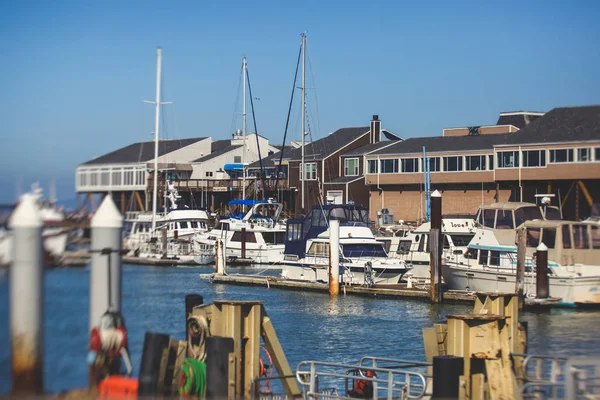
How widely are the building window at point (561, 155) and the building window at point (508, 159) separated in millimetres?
5256

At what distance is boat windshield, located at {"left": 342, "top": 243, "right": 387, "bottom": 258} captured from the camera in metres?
42.1

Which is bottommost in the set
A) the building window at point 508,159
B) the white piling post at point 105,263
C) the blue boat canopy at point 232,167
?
the white piling post at point 105,263

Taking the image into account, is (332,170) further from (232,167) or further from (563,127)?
(563,127)

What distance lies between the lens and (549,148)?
53.7m

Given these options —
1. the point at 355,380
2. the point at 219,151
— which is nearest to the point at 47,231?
the point at 355,380

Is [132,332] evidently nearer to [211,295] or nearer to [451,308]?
[451,308]

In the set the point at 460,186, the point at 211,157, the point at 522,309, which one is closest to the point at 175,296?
the point at 522,309

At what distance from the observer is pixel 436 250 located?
35.0 meters

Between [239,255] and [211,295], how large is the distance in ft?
72.3

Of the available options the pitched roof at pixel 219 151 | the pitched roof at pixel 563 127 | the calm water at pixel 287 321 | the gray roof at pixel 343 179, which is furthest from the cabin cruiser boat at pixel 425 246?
the pitched roof at pixel 219 151

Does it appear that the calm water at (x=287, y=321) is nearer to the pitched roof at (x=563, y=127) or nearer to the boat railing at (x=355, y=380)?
the boat railing at (x=355, y=380)

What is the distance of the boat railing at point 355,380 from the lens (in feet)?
48.3

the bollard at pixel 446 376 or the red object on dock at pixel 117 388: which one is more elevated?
the red object on dock at pixel 117 388

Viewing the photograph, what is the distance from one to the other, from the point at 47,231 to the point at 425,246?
34.9 m
